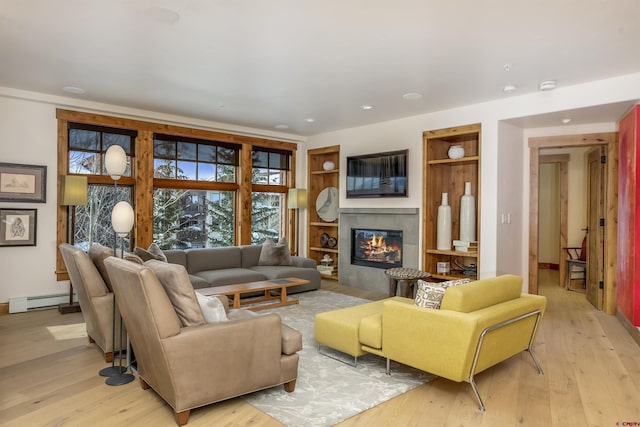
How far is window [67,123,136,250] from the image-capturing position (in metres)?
5.37

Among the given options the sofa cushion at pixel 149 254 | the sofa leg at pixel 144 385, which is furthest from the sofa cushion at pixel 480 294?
the sofa cushion at pixel 149 254

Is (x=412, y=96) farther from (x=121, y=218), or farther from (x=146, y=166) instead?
(x=146, y=166)

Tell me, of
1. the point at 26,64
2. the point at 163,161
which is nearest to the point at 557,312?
the point at 163,161

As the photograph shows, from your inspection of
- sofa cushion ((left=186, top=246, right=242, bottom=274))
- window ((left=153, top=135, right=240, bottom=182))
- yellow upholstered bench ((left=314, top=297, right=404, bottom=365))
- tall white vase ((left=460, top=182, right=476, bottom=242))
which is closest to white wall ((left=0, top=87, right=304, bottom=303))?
window ((left=153, top=135, right=240, bottom=182))

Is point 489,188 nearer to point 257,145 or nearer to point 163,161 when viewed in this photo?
point 257,145

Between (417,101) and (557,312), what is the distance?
10.3 feet

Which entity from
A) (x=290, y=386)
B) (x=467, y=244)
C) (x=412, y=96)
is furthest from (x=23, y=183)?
(x=467, y=244)

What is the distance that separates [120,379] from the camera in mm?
2992

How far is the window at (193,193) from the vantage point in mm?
6121

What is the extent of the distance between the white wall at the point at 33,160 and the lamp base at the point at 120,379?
9.31 ft

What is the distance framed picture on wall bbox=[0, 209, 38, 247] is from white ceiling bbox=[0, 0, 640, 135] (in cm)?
145

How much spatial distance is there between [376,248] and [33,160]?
472 cm

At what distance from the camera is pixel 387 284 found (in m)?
6.25

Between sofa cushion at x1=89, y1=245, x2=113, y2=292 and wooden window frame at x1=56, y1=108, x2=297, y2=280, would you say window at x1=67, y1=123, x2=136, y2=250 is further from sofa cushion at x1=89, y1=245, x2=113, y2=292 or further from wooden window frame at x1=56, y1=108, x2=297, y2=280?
sofa cushion at x1=89, y1=245, x2=113, y2=292
